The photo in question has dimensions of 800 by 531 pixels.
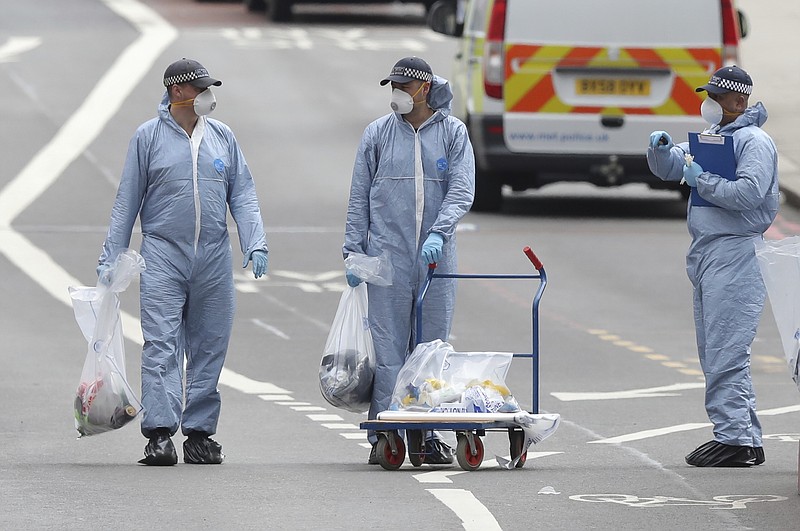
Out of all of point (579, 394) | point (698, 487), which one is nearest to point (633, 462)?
point (698, 487)

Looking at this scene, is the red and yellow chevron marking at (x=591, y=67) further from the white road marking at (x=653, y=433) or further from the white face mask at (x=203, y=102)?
the white face mask at (x=203, y=102)

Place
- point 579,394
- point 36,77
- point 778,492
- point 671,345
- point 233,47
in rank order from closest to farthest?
point 778,492
point 579,394
point 671,345
point 36,77
point 233,47

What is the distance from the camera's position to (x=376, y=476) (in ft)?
31.4

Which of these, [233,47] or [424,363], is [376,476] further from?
[233,47]

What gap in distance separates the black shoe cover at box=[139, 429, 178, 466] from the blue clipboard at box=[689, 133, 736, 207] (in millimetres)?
2693

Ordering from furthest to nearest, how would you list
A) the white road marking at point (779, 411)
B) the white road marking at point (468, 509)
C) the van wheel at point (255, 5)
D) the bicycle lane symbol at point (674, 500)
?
the van wheel at point (255, 5) < the white road marking at point (779, 411) < the bicycle lane symbol at point (674, 500) < the white road marking at point (468, 509)

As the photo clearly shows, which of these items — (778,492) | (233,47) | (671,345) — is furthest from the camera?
(233,47)

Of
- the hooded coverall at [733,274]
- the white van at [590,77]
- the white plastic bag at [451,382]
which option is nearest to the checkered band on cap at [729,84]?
the hooded coverall at [733,274]

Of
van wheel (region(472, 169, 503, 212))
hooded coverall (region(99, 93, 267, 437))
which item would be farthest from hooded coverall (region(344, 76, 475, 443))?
van wheel (region(472, 169, 503, 212))

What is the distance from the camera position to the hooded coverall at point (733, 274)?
10.0 meters

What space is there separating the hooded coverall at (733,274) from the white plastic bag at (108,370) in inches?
98.4

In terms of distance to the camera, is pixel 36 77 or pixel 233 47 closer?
pixel 36 77

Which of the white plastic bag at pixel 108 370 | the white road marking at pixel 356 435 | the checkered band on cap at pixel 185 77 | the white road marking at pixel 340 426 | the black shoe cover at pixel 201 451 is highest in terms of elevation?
the checkered band on cap at pixel 185 77

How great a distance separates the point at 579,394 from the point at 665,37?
7.40m
